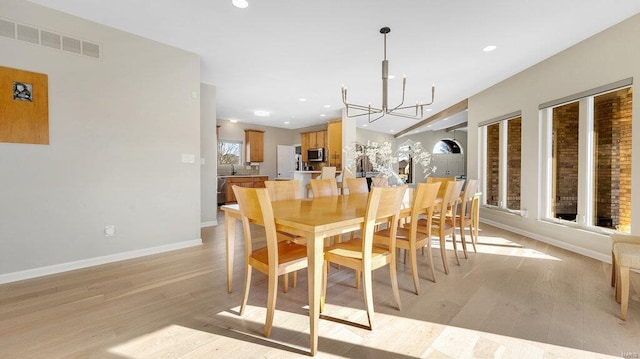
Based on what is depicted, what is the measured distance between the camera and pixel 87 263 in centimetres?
290

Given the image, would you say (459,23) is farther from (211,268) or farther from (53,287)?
(53,287)

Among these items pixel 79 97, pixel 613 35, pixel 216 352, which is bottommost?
pixel 216 352

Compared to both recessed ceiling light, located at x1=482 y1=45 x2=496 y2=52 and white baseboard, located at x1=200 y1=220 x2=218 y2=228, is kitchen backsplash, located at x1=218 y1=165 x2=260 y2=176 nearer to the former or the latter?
white baseboard, located at x1=200 y1=220 x2=218 y2=228

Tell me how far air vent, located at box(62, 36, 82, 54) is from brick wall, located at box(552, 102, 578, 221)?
591 centimetres

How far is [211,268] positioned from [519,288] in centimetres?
290

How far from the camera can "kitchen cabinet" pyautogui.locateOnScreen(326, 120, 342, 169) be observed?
746 cm

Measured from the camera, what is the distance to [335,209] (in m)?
2.06

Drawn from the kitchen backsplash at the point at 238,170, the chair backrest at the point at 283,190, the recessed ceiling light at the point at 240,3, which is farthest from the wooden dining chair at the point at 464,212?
the kitchen backsplash at the point at 238,170

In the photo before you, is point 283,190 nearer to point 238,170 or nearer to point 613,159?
point 613,159

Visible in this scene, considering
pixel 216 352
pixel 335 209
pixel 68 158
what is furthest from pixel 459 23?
pixel 68 158

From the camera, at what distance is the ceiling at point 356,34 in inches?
103

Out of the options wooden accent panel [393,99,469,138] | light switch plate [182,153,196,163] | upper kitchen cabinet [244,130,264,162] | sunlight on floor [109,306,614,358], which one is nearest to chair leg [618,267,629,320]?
sunlight on floor [109,306,614,358]

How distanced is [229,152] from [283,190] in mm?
6264

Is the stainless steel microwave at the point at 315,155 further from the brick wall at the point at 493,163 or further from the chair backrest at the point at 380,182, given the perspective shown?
the chair backrest at the point at 380,182
